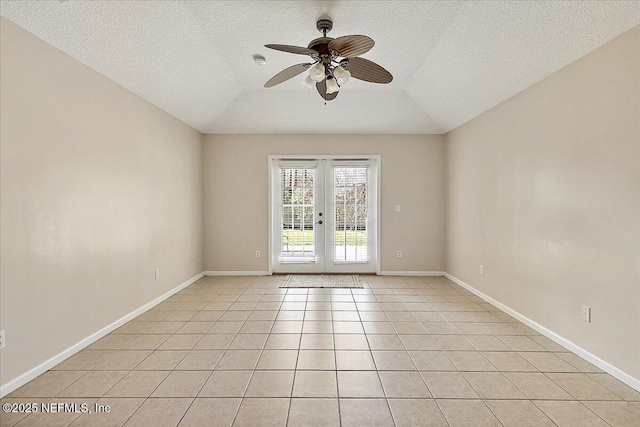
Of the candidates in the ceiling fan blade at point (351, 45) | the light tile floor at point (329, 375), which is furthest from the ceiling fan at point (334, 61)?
the light tile floor at point (329, 375)

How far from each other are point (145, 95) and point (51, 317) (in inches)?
93.8

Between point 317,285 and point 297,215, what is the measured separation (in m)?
1.33

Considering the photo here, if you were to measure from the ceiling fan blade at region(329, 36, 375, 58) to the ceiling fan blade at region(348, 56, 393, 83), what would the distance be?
0.14m

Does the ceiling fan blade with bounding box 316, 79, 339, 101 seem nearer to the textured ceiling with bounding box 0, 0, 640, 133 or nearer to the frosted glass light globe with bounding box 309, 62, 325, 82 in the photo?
Answer: the frosted glass light globe with bounding box 309, 62, 325, 82

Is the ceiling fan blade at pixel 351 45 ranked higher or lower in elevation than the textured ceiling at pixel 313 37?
lower

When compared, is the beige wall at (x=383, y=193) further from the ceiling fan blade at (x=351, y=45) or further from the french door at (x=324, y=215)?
the ceiling fan blade at (x=351, y=45)

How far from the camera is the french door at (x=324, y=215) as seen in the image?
17.2ft

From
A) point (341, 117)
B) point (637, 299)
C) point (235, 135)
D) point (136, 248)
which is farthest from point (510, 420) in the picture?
point (235, 135)

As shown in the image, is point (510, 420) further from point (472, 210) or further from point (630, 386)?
point (472, 210)

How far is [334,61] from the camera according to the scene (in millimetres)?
2328

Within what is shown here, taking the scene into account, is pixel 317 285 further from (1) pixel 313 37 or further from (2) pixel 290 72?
(1) pixel 313 37

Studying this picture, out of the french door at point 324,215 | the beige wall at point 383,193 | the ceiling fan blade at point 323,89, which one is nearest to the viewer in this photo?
the ceiling fan blade at point 323,89

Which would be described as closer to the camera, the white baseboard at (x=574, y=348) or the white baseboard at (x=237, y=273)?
the white baseboard at (x=574, y=348)

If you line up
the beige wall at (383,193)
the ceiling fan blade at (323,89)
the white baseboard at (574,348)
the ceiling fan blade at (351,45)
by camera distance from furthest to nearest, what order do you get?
the beige wall at (383,193)
the ceiling fan blade at (323,89)
the white baseboard at (574,348)
the ceiling fan blade at (351,45)
